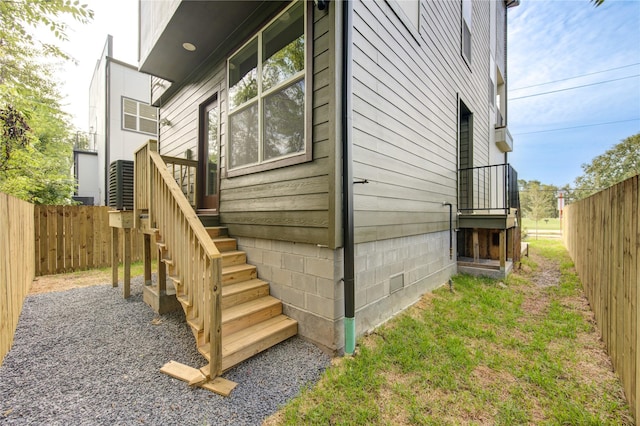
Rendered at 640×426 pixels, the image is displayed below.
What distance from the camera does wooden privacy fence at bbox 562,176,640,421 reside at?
1815 mm

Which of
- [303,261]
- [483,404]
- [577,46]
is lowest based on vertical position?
[483,404]

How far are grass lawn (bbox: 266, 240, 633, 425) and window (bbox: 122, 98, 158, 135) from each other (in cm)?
1144

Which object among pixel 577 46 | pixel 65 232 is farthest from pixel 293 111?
pixel 577 46

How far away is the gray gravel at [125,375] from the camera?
1807 mm

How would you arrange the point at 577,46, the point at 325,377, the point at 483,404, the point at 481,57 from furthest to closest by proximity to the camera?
1. the point at 577,46
2. the point at 481,57
3. the point at 325,377
4. the point at 483,404

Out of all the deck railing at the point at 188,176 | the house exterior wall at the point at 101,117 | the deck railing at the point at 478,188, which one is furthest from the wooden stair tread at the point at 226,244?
the house exterior wall at the point at 101,117

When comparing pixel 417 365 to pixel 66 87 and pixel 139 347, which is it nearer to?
pixel 139 347

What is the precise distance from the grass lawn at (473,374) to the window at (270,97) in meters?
2.05

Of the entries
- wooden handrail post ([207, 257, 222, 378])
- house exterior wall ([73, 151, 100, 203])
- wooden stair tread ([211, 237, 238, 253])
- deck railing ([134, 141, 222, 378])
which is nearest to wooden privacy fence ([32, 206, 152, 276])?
deck railing ([134, 141, 222, 378])

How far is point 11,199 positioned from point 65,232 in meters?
3.80

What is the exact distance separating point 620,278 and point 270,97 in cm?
372

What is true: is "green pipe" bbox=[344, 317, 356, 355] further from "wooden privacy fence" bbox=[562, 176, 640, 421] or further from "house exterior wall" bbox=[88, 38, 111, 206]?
"house exterior wall" bbox=[88, 38, 111, 206]

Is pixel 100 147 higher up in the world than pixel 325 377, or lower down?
higher up

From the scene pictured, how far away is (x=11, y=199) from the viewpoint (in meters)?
2.89
